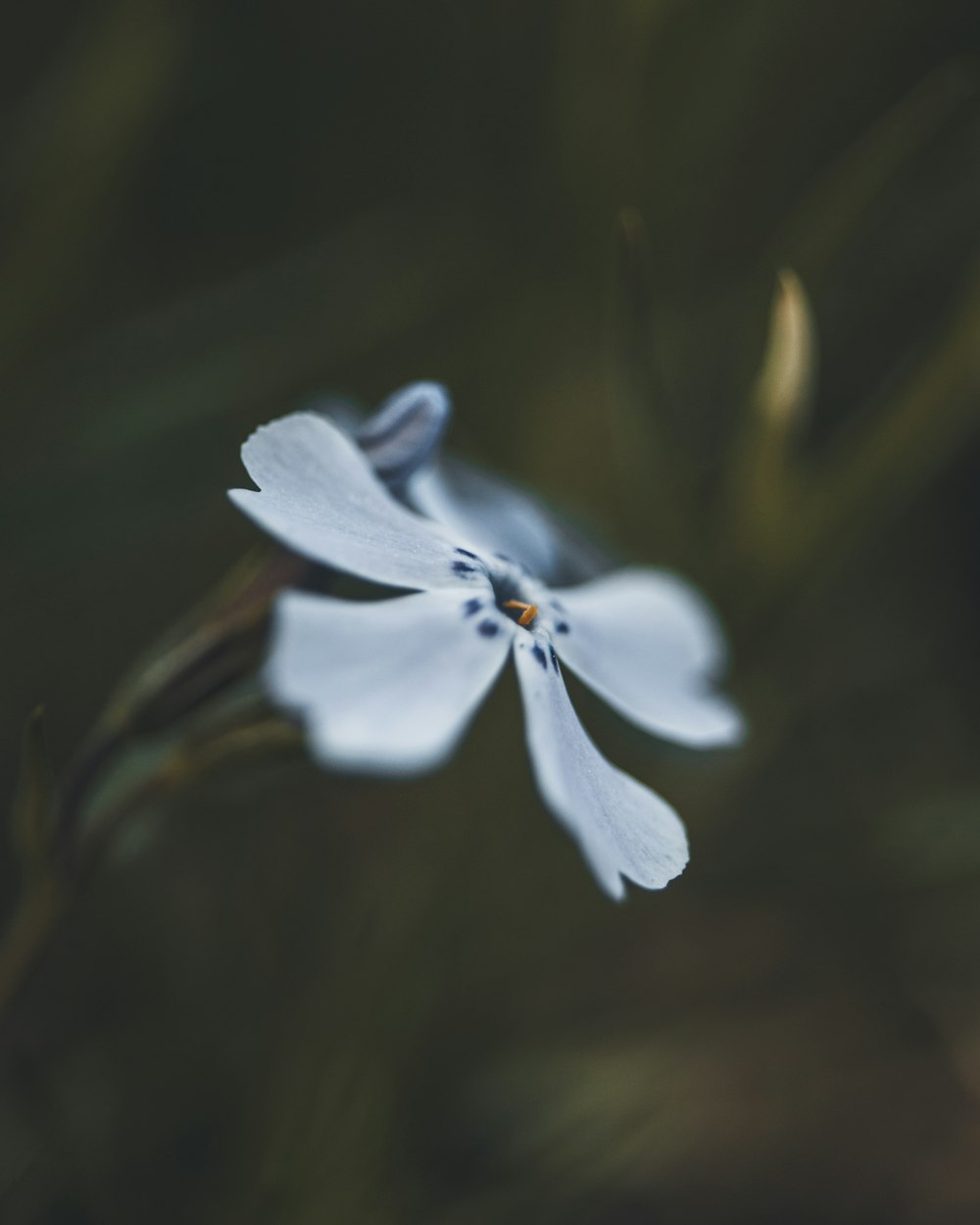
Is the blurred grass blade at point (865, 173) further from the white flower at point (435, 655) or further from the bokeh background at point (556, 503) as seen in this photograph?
the white flower at point (435, 655)

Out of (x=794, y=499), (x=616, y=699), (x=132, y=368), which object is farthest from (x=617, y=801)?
(x=132, y=368)

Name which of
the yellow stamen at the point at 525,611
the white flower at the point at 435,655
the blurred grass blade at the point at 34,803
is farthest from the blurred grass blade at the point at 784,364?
the blurred grass blade at the point at 34,803

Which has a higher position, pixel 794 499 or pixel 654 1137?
pixel 794 499

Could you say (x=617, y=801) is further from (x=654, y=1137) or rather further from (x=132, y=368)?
(x=132, y=368)

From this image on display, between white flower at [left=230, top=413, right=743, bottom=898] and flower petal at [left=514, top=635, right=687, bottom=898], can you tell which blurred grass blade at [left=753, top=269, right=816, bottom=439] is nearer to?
white flower at [left=230, top=413, right=743, bottom=898]

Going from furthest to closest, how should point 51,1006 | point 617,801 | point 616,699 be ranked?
1. point 51,1006
2. point 616,699
3. point 617,801

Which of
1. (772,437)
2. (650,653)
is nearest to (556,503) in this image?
(772,437)

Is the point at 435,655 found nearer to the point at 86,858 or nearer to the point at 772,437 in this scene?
the point at 86,858

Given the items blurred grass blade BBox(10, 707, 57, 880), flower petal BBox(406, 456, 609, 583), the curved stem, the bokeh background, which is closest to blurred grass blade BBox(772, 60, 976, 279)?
the bokeh background
